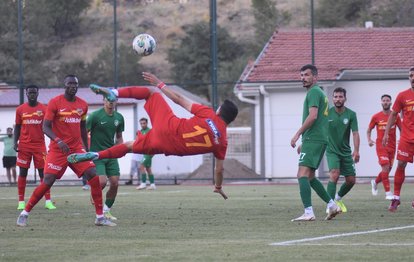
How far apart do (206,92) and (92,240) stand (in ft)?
171

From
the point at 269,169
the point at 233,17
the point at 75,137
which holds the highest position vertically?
the point at 233,17

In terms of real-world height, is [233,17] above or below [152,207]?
above

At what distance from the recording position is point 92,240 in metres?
11.4

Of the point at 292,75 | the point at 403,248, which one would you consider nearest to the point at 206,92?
the point at 292,75

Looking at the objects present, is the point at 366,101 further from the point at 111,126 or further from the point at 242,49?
the point at 242,49

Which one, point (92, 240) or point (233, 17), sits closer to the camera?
point (92, 240)

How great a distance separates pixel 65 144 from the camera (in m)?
13.5

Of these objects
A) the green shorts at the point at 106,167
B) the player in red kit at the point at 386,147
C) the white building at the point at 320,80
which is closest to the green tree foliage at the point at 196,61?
the white building at the point at 320,80

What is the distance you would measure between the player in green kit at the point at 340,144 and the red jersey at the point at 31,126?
5087mm

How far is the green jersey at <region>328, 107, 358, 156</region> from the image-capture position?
1630 centimetres

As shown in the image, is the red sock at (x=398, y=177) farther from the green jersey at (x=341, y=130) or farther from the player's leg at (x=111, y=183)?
the player's leg at (x=111, y=183)

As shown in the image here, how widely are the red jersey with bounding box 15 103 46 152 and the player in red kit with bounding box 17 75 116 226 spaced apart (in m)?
3.82

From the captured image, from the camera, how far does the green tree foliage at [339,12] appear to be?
209 feet

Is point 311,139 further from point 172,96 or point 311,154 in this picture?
point 172,96
